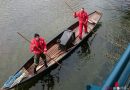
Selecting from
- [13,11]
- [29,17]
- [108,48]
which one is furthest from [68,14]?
[108,48]

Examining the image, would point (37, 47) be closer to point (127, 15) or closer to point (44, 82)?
point (44, 82)

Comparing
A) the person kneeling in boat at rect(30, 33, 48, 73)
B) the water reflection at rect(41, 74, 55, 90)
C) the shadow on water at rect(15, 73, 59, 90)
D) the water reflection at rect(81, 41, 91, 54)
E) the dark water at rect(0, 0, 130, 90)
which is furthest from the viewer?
the water reflection at rect(81, 41, 91, 54)

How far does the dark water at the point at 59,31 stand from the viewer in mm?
14093

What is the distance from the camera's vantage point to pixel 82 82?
45.2 ft

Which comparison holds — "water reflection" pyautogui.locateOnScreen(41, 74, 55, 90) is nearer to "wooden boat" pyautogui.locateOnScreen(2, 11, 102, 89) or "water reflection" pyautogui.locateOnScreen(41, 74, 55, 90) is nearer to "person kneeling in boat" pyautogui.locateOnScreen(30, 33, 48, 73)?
A: "wooden boat" pyautogui.locateOnScreen(2, 11, 102, 89)

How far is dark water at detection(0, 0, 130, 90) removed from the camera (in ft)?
46.2

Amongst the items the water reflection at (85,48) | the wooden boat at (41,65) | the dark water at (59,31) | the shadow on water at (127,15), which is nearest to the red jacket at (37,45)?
the wooden boat at (41,65)

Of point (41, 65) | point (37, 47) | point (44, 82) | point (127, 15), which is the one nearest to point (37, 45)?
point (37, 47)

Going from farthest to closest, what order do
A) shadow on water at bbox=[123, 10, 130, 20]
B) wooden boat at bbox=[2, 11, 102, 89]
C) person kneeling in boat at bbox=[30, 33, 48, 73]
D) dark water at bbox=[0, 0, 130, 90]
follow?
1. shadow on water at bbox=[123, 10, 130, 20]
2. dark water at bbox=[0, 0, 130, 90]
3. person kneeling in boat at bbox=[30, 33, 48, 73]
4. wooden boat at bbox=[2, 11, 102, 89]

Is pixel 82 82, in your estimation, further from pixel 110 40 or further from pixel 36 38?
pixel 110 40

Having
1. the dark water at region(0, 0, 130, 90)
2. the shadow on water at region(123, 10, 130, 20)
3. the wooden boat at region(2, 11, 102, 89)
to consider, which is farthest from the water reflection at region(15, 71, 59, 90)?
the shadow on water at region(123, 10, 130, 20)

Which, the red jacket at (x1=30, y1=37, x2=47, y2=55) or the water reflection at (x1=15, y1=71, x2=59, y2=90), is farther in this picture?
the water reflection at (x1=15, y1=71, x2=59, y2=90)

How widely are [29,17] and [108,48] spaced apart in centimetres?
853

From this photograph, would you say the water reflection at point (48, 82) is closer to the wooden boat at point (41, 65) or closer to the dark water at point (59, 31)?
the dark water at point (59, 31)
